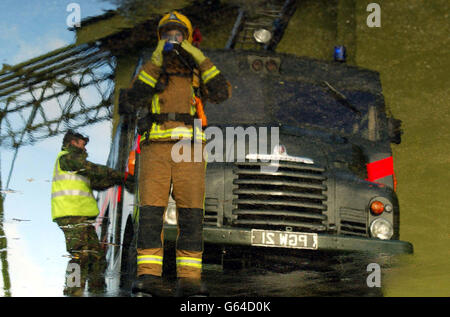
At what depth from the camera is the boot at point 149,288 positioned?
424cm

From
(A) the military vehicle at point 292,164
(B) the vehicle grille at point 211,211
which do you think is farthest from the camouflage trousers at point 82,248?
(B) the vehicle grille at point 211,211

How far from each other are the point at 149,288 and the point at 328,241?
1.82m

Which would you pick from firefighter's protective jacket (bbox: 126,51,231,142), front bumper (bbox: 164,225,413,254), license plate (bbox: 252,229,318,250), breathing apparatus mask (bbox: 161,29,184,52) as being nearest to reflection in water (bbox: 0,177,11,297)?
front bumper (bbox: 164,225,413,254)

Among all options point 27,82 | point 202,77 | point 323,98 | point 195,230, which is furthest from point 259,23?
point 27,82

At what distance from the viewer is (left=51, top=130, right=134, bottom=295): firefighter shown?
6.86 meters

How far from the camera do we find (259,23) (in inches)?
292

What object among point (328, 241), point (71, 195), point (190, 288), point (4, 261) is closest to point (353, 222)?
point (328, 241)

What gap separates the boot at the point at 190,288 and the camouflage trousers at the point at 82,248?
234 centimetres

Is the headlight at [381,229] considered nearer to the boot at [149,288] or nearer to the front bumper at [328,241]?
the front bumper at [328,241]

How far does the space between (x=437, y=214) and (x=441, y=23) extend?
2971 millimetres

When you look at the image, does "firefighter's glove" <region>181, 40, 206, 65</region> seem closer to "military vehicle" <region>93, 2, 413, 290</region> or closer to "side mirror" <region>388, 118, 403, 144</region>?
"military vehicle" <region>93, 2, 413, 290</region>

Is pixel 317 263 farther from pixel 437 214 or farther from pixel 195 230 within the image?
pixel 437 214

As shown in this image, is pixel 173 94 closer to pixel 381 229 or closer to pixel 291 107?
pixel 291 107
